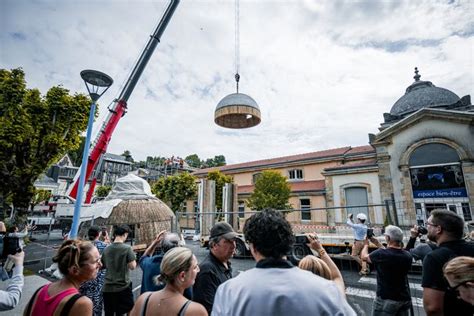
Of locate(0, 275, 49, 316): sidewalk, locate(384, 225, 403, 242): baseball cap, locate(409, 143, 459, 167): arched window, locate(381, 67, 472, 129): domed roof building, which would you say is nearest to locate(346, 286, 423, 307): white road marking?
locate(384, 225, 403, 242): baseball cap

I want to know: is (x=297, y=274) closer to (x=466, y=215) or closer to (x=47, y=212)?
(x=466, y=215)

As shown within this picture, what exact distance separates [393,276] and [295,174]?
21867mm

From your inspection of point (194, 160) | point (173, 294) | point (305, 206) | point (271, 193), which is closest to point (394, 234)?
point (173, 294)

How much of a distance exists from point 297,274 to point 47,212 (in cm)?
3506

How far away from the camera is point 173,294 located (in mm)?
1752

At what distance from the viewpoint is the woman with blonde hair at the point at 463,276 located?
1.60 metres

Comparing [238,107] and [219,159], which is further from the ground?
[219,159]

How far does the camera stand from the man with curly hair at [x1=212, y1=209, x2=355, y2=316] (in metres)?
1.16

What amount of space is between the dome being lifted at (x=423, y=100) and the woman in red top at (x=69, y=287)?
22354mm

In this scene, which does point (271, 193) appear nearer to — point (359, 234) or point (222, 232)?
point (359, 234)

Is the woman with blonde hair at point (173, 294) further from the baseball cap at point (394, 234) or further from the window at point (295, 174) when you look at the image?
the window at point (295, 174)

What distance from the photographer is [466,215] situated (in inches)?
503

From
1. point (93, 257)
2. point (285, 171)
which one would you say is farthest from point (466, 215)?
point (93, 257)

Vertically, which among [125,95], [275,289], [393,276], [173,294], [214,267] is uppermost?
[125,95]
